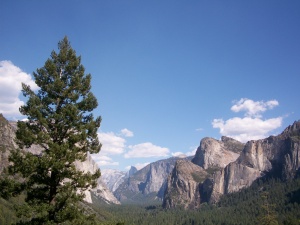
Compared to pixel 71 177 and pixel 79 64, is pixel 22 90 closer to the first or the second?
pixel 79 64

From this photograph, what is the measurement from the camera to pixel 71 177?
21.0 m

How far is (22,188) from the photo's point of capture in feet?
68.8

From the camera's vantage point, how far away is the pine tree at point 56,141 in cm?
2005

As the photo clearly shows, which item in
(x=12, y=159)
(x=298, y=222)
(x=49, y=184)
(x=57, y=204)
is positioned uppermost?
(x=12, y=159)

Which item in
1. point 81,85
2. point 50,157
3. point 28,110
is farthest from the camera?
point 81,85

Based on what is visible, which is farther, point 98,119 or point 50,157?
point 98,119

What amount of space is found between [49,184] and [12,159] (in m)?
3.00

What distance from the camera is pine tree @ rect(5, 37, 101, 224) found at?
20.0 metres

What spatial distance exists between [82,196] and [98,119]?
5808mm

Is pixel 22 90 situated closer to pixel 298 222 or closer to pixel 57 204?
pixel 57 204

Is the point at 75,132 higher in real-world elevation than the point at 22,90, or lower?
A: lower

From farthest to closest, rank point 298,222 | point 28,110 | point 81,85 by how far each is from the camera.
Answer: point 298,222
point 81,85
point 28,110

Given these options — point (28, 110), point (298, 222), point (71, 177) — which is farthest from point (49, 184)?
point (298, 222)

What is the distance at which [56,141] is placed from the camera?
21656 millimetres
